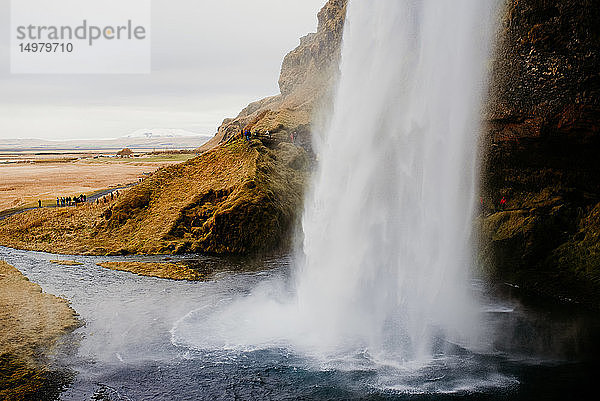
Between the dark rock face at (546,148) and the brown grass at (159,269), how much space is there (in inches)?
716

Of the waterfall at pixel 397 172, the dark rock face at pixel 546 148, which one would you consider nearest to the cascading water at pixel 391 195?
the waterfall at pixel 397 172

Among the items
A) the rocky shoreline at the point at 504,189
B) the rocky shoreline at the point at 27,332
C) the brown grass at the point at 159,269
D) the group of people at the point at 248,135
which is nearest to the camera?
the rocky shoreline at the point at 27,332

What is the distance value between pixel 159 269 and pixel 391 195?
15.9 m

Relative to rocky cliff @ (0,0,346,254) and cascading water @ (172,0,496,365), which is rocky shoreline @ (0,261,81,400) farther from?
rocky cliff @ (0,0,346,254)

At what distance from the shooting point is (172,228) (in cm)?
4016

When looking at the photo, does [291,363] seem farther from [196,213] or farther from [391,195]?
[196,213]

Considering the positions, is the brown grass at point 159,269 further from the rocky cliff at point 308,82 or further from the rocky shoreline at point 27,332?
the rocky cliff at point 308,82

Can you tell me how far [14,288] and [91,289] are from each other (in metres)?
3.86

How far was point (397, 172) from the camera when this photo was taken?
25828 millimetres

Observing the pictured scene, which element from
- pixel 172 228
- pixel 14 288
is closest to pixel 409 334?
pixel 14 288

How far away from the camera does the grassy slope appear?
3869 centimetres

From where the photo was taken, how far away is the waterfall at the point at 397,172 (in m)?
23.8

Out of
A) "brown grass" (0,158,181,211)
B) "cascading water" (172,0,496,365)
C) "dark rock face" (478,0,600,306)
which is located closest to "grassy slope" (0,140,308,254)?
"cascading water" (172,0,496,365)

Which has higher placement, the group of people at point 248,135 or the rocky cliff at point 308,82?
the rocky cliff at point 308,82
